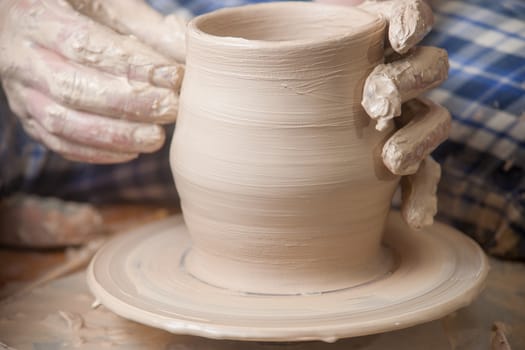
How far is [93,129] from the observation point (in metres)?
1.45

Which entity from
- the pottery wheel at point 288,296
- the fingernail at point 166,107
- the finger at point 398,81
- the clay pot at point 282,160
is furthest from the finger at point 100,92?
the finger at point 398,81

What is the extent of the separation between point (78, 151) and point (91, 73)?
19 cm

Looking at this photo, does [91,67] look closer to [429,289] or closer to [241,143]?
[241,143]

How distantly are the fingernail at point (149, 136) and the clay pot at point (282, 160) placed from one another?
117 mm

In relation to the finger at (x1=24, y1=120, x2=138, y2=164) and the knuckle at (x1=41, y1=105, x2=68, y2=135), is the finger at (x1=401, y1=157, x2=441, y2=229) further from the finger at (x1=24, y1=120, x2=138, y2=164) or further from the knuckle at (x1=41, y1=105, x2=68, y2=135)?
the knuckle at (x1=41, y1=105, x2=68, y2=135)

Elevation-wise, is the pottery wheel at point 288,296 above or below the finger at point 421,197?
below

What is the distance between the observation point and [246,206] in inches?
47.0

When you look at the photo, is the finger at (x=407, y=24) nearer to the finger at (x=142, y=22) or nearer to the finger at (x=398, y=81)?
the finger at (x=398, y=81)

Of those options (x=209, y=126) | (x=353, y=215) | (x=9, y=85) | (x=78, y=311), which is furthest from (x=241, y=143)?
(x=9, y=85)

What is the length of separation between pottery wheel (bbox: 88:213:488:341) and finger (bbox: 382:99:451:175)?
19 cm

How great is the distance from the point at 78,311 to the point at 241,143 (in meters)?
A: 0.47

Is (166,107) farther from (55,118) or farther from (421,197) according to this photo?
(421,197)

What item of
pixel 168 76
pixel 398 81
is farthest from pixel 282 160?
pixel 168 76

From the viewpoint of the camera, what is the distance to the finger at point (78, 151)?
151 centimetres
